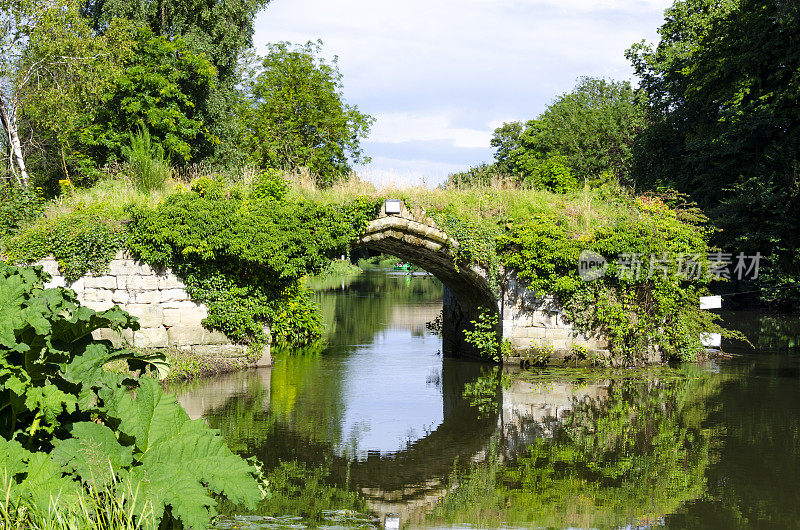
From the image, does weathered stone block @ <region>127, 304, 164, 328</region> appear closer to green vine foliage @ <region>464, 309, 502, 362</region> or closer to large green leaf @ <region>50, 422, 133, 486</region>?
green vine foliage @ <region>464, 309, 502, 362</region>

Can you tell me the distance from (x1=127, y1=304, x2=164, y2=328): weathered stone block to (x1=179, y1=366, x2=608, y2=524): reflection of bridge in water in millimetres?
1684

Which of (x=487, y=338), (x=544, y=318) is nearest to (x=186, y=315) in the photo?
(x=487, y=338)

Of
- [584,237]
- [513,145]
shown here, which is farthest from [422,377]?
[513,145]

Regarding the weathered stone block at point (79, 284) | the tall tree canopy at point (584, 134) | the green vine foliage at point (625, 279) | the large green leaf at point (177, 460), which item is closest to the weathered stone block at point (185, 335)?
the weathered stone block at point (79, 284)

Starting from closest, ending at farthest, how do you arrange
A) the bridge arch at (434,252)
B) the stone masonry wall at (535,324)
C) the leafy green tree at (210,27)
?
the bridge arch at (434,252) < the stone masonry wall at (535,324) < the leafy green tree at (210,27)

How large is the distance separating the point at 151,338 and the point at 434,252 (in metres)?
5.62

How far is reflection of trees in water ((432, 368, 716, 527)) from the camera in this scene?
6273 mm

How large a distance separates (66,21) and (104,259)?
11729 mm

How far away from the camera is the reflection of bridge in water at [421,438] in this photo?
277 inches

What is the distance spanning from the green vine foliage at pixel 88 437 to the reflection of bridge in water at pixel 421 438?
3.06 metres

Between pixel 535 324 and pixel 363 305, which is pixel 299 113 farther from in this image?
pixel 535 324

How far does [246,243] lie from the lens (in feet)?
43.5

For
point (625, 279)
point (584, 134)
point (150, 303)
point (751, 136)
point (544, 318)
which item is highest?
point (584, 134)

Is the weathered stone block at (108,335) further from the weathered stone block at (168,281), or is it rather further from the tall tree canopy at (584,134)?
the tall tree canopy at (584,134)
